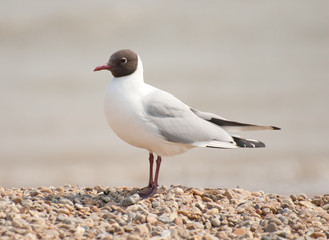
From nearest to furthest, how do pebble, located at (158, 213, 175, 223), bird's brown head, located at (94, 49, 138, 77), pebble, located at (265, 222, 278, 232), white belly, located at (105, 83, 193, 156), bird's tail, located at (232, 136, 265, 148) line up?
pebble, located at (265, 222, 278, 232) < pebble, located at (158, 213, 175, 223) < white belly, located at (105, 83, 193, 156) < bird's brown head, located at (94, 49, 138, 77) < bird's tail, located at (232, 136, 265, 148)

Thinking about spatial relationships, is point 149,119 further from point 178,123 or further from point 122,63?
point 122,63

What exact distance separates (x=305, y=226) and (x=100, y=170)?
691cm

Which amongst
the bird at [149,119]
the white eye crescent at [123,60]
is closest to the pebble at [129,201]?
the bird at [149,119]

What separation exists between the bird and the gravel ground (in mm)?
444

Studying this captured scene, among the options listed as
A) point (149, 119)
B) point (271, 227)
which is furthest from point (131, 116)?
point (271, 227)

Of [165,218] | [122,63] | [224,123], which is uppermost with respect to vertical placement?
[122,63]

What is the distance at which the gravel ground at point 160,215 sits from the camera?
176 inches

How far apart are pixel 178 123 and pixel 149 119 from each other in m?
0.34

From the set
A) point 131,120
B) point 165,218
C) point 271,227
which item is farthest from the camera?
point 131,120

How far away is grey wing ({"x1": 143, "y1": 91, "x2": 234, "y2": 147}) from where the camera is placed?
5.57 m

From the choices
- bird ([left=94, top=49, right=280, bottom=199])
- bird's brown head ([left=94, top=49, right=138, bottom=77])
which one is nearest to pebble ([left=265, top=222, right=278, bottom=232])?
bird ([left=94, top=49, right=280, bottom=199])

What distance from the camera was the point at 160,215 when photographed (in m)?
4.97

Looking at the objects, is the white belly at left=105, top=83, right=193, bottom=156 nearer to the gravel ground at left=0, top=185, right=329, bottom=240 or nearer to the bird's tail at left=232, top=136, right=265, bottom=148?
the gravel ground at left=0, top=185, right=329, bottom=240

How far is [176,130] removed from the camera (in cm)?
565
